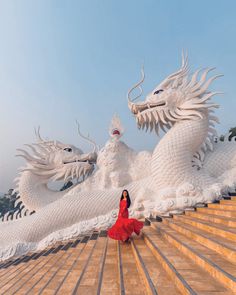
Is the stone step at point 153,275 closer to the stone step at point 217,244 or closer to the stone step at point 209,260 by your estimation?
the stone step at point 209,260

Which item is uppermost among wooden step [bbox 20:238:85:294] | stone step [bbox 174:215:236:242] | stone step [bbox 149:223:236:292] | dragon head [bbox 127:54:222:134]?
dragon head [bbox 127:54:222:134]

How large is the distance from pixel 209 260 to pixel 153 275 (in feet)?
1.58

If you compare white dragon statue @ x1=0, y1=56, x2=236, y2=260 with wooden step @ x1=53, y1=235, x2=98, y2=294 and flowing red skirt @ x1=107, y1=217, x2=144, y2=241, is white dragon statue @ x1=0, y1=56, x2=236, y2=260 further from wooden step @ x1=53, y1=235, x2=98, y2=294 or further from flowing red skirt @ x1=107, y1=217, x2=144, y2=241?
wooden step @ x1=53, y1=235, x2=98, y2=294

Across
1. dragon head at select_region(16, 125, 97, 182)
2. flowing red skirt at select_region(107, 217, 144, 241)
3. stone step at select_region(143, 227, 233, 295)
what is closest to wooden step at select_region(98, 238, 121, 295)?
flowing red skirt at select_region(107, 217, 144, 241)

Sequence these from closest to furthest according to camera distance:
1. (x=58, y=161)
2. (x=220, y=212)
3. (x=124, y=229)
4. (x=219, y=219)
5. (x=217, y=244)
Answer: (x=217, y=244) < (x=219, y=219) < (x=124, y=229) < (x=220, y=212) < (x=58, y=161)

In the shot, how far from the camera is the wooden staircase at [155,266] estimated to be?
1719 mm

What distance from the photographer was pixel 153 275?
203 centimetres

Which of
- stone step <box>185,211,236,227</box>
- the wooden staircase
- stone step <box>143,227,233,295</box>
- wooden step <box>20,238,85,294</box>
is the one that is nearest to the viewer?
stone step <box>143,227,233,295</box>

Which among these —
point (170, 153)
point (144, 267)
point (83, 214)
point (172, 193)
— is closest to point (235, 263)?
point (144, 267)

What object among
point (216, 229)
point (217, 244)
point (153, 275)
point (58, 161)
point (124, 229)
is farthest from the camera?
point (58, 161)

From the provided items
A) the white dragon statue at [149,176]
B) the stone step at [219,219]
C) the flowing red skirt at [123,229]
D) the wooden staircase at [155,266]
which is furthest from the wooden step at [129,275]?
the white dragon statue at [149,176]

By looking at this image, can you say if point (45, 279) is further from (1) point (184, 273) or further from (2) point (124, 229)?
(1) point (184, 273)

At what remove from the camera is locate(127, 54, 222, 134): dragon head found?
5344 mm

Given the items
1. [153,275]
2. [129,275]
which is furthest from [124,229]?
[153,275]
